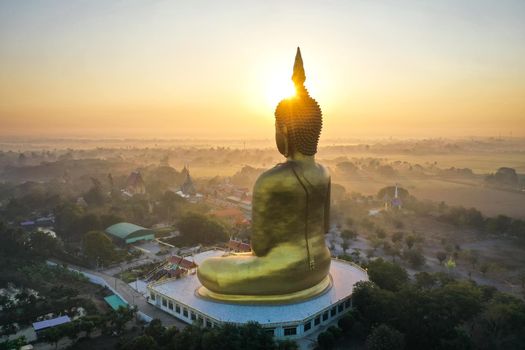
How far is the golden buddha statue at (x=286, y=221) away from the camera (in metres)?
15.3

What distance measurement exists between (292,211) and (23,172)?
78.5 metres

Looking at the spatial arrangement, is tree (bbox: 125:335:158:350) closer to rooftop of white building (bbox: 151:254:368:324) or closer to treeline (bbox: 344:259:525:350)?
rooftop of white building (bbox: 151:254:368:324)

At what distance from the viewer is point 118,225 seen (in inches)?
1288

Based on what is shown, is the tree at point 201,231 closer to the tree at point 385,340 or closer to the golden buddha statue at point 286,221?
the golden buddha statue at point 286,221

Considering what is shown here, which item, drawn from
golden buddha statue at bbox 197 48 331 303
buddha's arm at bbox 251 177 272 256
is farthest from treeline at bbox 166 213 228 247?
buddha's arm at bbox 251 177 272 256

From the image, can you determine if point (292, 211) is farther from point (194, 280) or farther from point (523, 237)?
point (523, 237)

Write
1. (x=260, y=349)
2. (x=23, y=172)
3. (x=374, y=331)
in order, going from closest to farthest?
1. (x=260, y=349)
2. (x=374, y=331)
3. (x=23, y=172)

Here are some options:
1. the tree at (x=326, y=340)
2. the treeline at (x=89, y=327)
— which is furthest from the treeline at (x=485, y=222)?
the treeline at (x=89, y=327)

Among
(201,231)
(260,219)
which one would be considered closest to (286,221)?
(260,219)

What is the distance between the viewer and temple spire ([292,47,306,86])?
52.7 ft

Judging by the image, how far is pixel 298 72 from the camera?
52.8ft

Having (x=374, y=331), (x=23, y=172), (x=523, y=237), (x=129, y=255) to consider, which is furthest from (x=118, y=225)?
(x=23, y=172)

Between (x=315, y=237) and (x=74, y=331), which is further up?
(x=315, y=237)

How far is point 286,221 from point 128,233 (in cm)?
1889
